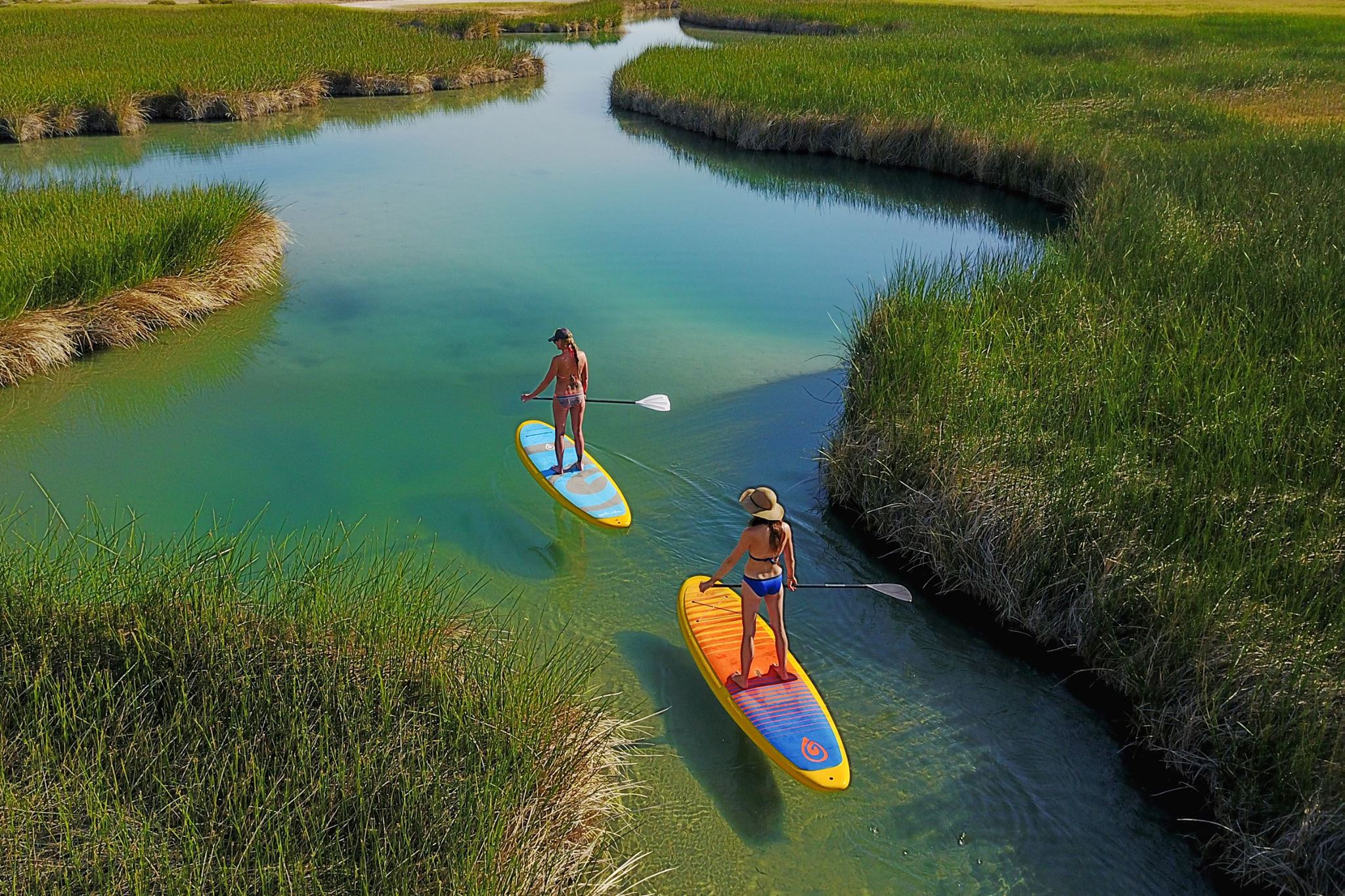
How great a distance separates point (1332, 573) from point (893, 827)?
9.35 ft

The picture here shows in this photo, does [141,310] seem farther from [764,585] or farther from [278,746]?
[764,585]

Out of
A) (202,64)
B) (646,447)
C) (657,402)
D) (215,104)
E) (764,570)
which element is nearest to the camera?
(764,570)

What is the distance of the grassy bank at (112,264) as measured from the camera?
9.50 m

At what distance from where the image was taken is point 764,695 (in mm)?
5344

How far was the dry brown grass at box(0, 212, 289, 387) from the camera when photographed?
9367mm

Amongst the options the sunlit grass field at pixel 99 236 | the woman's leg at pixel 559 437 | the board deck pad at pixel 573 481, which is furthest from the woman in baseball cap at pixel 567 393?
the sunlit grass field at pixel 99 236

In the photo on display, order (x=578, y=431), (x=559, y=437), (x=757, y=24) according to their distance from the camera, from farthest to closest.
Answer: (x=757, y=24) < (x=578, y=431) < (x=559, y=437)

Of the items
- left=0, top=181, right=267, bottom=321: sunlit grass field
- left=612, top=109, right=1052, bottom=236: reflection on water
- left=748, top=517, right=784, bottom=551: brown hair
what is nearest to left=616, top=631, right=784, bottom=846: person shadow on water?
left=748, top=517, right=784, bottom=551: brown hair

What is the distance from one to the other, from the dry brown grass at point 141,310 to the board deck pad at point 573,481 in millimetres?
5000

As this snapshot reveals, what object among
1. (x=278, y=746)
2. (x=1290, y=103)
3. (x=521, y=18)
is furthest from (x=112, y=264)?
(x=521, y=18)

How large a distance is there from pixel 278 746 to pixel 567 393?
3.79 m

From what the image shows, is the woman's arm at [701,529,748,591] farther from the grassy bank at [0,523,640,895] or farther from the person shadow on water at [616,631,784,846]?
the grassy bank at [0,523,640,895]

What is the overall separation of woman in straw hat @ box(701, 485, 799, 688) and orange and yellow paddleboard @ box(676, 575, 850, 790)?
3.4 inches

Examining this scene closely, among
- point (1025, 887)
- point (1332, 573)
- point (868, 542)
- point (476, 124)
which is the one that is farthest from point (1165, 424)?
point (476, 124)
